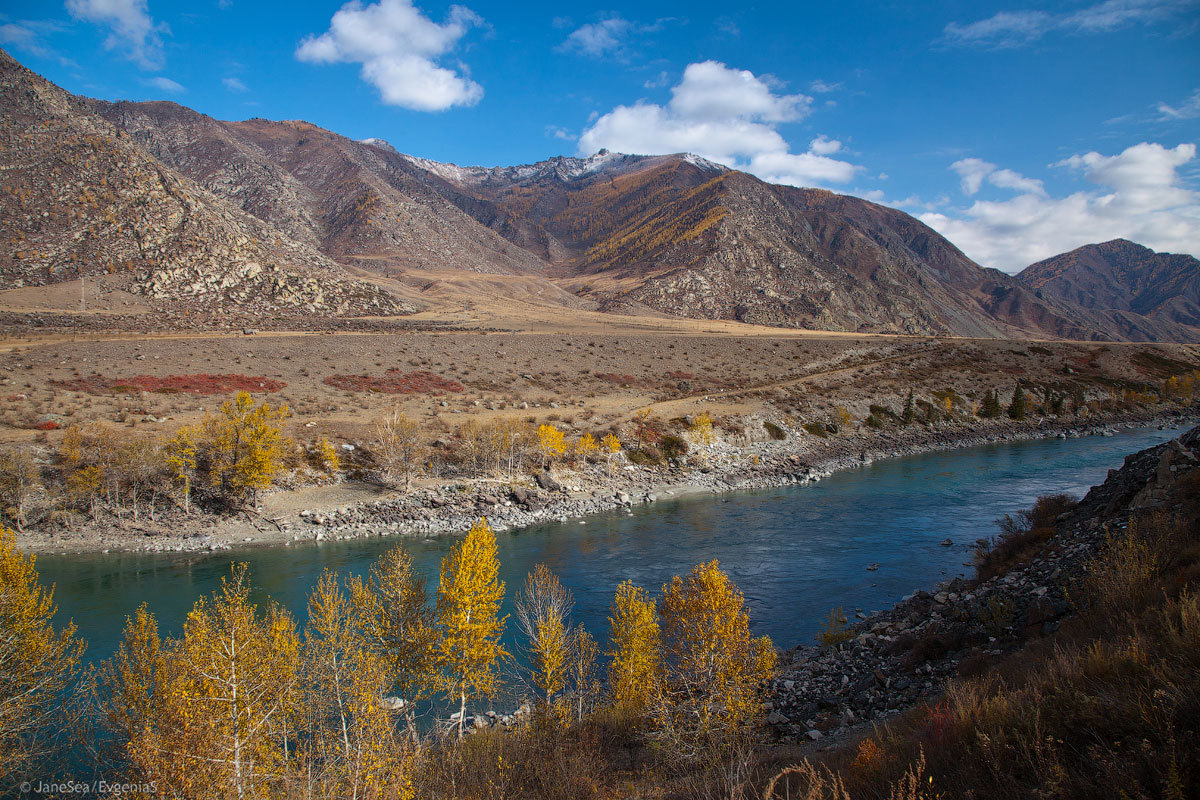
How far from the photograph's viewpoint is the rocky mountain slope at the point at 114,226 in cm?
6350

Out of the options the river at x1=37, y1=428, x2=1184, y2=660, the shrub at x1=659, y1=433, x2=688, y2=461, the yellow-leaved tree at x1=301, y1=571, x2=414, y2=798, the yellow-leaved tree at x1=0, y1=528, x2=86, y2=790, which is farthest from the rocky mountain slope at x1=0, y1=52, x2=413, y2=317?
the yellow-leaved tree at x1=301, y1=571, x2=414, y2=798

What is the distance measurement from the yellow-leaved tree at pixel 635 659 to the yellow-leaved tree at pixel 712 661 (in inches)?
26.1

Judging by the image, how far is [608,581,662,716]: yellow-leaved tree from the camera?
1304 cm

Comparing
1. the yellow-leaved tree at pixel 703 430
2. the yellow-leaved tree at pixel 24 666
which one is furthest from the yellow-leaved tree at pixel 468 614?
the yellow-leaved tree at pixel 703 430

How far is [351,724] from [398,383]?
4036 centimetres

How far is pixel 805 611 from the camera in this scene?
20.2 metres

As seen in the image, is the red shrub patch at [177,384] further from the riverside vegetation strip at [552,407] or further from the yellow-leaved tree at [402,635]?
the yellow-leaved tree at [402,635]

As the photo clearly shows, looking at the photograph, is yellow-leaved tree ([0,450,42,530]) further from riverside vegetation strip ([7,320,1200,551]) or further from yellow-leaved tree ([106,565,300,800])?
yellow-leaved tree ([106,565,300,800])

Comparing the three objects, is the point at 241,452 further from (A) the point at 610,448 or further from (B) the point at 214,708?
(B) the point at 214,708

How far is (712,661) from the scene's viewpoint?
12.1 metres

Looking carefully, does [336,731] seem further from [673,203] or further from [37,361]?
[673,203]

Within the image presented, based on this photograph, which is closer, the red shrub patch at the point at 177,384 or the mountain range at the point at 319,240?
the red shrub patch at the point at 177,384

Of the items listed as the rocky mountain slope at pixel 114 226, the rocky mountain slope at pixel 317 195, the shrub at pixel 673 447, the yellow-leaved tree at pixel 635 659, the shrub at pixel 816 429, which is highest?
the rocky mountain slope at pixel 317 195

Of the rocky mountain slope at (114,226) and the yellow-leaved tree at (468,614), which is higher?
the rocky mountain slope at (114,226)
